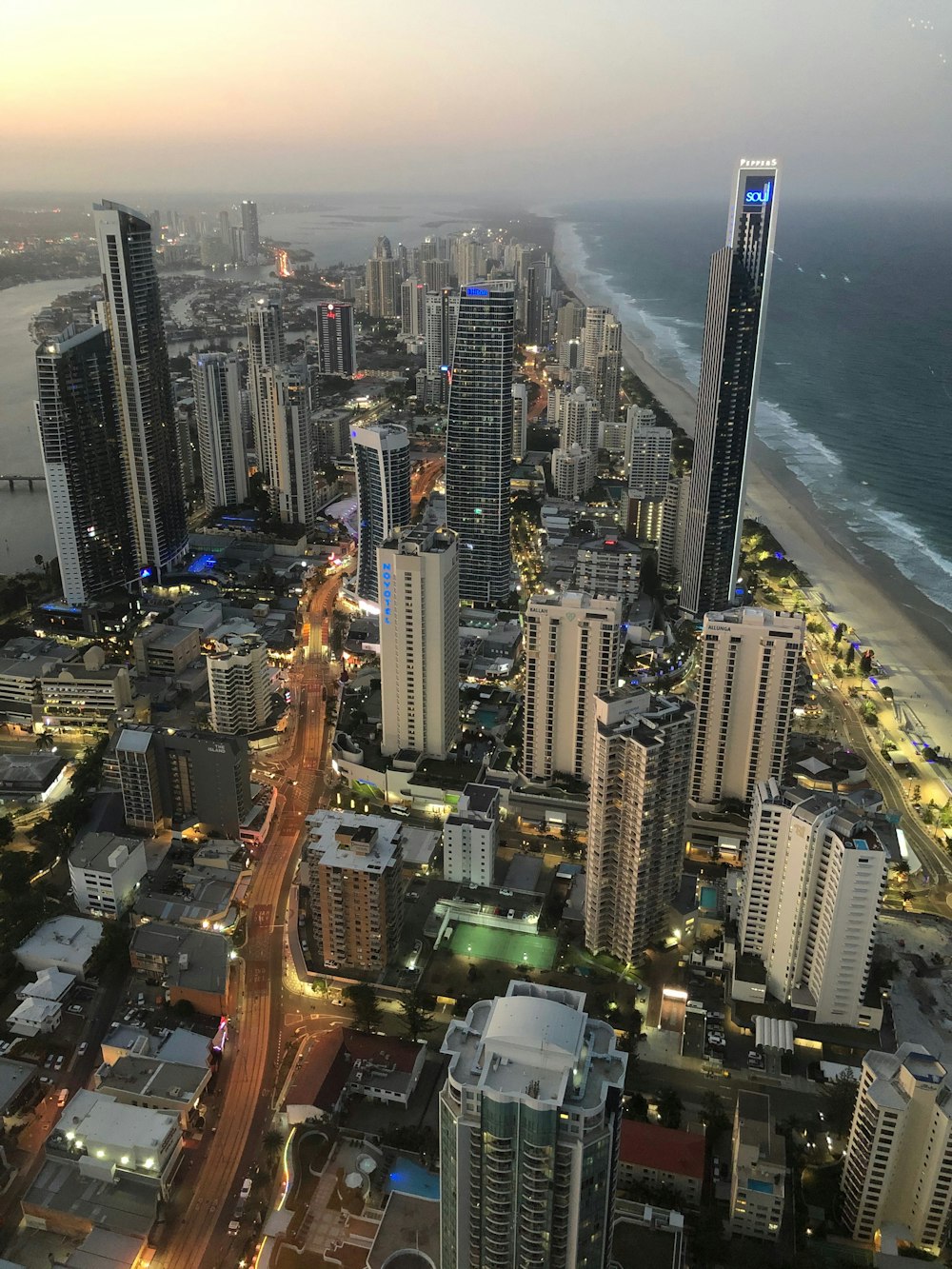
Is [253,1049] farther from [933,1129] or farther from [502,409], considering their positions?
[502,409]

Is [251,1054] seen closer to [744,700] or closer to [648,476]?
[744,700]

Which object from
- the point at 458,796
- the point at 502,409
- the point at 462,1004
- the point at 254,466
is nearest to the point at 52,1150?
the point at 462,1004

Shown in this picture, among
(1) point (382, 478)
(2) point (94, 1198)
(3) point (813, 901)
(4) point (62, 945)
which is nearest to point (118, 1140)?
(2) point (94, 1198)

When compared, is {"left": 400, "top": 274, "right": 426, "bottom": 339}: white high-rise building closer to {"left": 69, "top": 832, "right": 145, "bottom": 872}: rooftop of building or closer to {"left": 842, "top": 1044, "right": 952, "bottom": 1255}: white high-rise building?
{"left": 69, "top": 832, "right": 145, "bottom": 872}: rooftop of building

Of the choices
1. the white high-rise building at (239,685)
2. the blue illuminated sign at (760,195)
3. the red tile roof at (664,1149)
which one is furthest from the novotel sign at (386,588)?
the blue illuminated sign at (760,195)

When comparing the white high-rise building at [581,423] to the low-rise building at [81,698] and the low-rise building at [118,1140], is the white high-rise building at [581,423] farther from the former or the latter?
the low-rise building at [118,1140]
